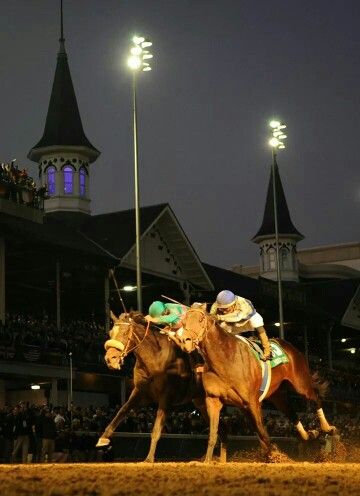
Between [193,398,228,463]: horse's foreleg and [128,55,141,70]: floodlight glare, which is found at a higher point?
[128,55,141,70]: floodlight glare

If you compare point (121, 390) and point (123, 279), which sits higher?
point (123, 279)

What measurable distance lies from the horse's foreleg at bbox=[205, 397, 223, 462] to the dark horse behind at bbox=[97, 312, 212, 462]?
0.98 meters

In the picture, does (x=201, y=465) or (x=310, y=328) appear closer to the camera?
(x=201, y=465)

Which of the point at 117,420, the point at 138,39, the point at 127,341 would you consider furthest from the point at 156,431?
the point at 138,39

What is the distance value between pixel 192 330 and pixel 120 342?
1.17 m

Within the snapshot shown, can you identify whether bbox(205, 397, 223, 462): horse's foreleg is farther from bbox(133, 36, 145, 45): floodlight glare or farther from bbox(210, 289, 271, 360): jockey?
bbox(133, 36, 145, 45): floodlight glare

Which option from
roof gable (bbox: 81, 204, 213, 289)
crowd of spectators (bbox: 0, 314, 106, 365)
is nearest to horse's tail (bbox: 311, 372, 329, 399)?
crowd of spectators (bbox: 0, 314, 106, 365)

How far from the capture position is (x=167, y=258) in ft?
168

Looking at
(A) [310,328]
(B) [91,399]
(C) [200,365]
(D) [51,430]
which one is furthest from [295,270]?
(C) [200,365]

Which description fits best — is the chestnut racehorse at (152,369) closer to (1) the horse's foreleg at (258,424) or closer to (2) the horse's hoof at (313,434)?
(1) the horse's foreleg at (258,424)

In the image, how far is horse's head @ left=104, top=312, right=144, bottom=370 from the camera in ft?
53.7

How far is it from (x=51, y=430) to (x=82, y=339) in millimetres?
14596

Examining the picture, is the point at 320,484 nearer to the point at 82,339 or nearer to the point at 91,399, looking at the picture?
the point at 82,339

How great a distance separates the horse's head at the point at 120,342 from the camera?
53.7 ft
